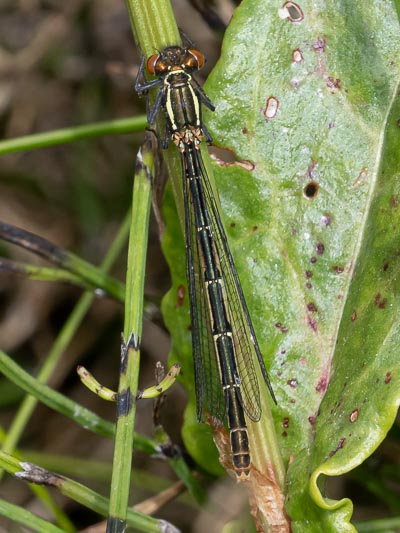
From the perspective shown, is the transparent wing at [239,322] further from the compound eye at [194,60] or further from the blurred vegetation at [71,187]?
the blurred vegetation at [71,187]

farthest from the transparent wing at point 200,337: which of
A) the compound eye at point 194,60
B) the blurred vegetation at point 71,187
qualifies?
the blurred vegetation at point 71,187

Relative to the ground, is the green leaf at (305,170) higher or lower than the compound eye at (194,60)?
lower

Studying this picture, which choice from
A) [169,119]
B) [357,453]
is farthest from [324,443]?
[169,119]

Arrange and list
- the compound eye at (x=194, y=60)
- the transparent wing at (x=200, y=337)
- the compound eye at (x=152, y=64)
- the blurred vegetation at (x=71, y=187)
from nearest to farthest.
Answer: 1. the compound eye at (x=152, y=64)
2. the transparent wing at (x=200, y=337)
3. the compound eye at (x=194, y=60)
4. the blurred vegetation at (x=71, y=187)

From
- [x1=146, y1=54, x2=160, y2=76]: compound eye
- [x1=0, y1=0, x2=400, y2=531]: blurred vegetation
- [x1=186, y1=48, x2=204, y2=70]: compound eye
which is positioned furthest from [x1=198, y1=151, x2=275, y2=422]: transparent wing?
[x1=0, y1=0, x2=400, y2=531]: blurred vegetation

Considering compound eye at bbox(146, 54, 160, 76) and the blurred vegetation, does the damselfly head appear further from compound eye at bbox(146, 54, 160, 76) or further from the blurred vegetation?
the blurred vegetation

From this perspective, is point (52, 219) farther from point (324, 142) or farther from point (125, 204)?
point (324, 142)

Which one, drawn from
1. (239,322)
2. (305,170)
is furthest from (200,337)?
(305,170)
